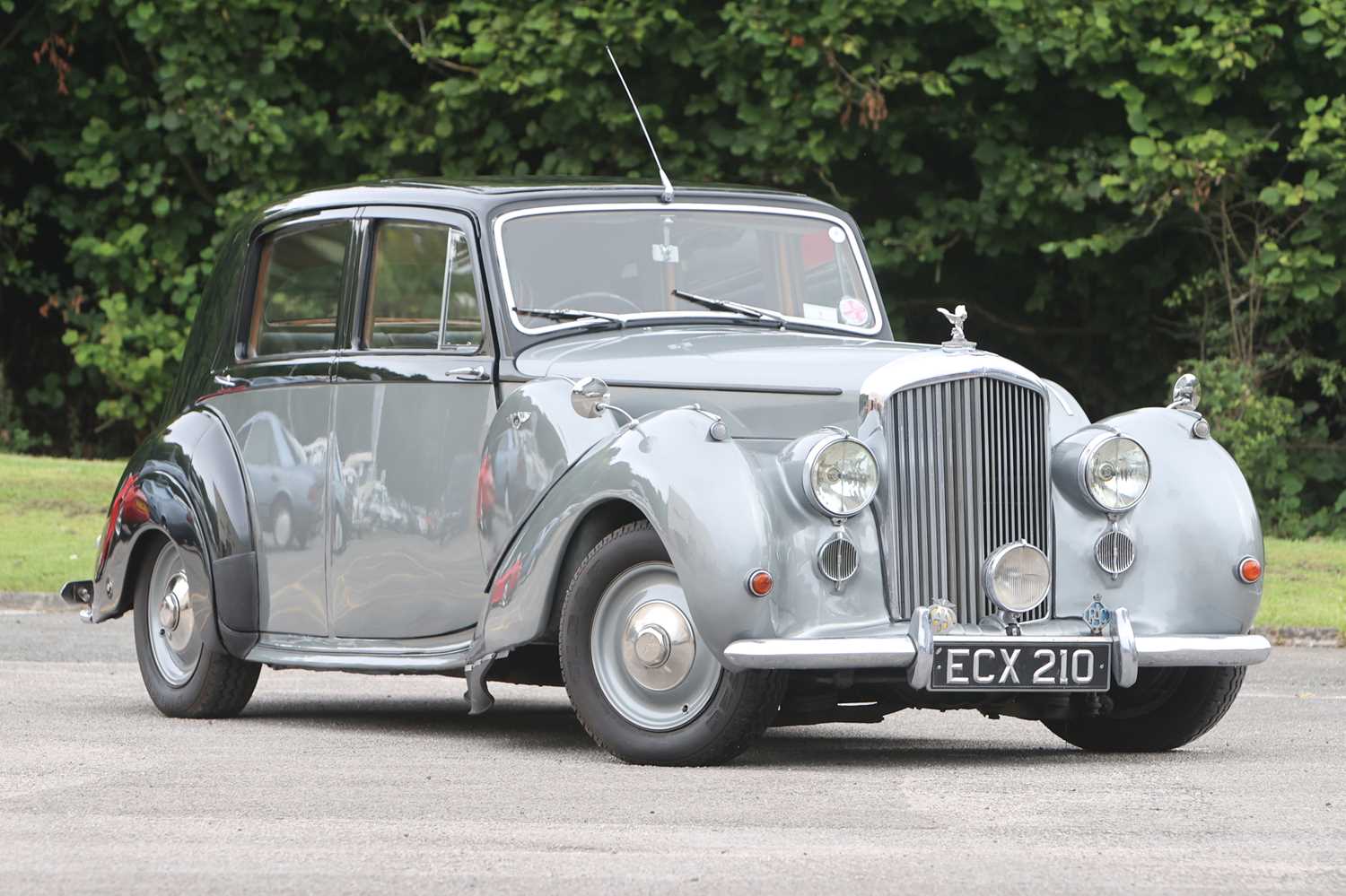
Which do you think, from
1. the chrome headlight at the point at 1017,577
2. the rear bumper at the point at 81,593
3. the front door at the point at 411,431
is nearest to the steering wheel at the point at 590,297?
the front door at the point at 411,431

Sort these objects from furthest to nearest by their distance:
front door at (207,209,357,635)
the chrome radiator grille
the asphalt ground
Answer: front door at (207,209,357,635) → the chrome radiator grille → the asphalt ground

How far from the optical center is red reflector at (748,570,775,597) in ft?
23.1

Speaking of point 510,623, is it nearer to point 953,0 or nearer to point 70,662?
point 70,662

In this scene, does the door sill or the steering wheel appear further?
the steering wheel

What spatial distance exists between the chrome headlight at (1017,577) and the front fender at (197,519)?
10.3ft

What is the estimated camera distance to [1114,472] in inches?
306

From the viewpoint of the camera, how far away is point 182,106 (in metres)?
22.0

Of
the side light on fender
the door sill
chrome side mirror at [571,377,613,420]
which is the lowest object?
the door sill

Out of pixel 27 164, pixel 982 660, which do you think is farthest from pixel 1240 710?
pixel 27 164

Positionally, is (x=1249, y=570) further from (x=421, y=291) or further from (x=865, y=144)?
(x=865, y=144)

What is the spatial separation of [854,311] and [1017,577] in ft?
6.32

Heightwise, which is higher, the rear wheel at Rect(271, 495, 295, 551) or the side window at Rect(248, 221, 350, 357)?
the side window at Rect(248, 221, 350, 357)

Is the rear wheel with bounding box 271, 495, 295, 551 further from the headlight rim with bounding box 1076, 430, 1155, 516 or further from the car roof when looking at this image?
the headlight rim with bounding box 1076, 430, 1155, 516

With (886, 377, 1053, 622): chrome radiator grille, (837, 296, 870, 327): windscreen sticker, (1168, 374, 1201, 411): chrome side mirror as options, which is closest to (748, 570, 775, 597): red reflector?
(886, 377, 1053, 622): chrome radiator grille
